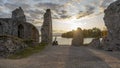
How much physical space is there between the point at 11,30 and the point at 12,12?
5.88 metres

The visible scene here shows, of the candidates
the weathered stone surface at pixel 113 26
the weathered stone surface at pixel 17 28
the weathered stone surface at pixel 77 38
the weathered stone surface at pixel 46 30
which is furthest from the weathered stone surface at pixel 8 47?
the weathered stone surface at pixel 46 30

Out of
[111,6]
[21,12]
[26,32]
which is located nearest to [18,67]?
[111,6]

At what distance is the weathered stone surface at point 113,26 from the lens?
78.3 ft

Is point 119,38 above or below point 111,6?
below

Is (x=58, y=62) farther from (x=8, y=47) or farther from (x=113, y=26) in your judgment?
(x=113, y=26)

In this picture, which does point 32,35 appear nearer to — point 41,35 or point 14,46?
point 41,35

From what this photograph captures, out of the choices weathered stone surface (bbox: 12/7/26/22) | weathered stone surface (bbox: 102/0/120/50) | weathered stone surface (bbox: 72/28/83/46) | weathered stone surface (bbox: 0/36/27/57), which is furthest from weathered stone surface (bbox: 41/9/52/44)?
weathered stone surface (bbox: 0/36/27/57)

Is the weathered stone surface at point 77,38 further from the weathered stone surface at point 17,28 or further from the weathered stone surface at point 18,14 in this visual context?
the weathered stone surface at point 18,14

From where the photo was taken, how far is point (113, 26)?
25016 millimetres

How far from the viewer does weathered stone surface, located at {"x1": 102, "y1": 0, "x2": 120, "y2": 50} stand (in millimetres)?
23859

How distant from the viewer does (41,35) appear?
43.3 m

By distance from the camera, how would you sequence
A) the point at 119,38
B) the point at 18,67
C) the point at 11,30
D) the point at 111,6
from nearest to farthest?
the point at 18,67 → the point at 119,38 → the point at 111,6 → the point at 11,30

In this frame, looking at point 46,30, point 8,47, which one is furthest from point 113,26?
point 46,30

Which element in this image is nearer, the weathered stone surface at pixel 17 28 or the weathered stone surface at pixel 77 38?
the weathered stone surface at pixel 77 38
